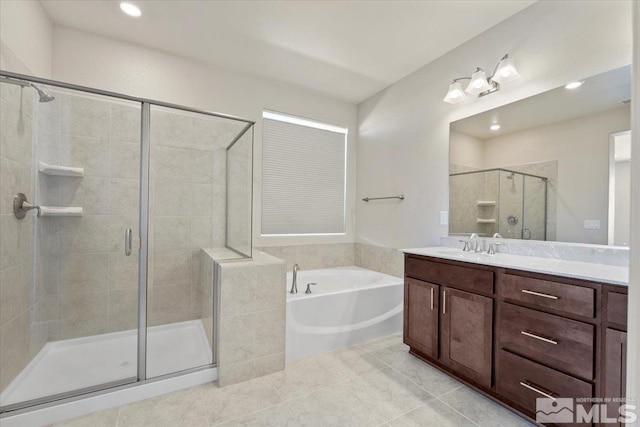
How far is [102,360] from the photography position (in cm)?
197

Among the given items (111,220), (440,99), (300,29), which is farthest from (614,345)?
(111,220)

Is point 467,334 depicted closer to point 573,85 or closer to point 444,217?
point 444,217

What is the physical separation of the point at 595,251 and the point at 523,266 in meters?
0.54

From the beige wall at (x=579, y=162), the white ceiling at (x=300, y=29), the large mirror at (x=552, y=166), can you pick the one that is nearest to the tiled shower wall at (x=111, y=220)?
the white ceiling at (x=300, y=29)

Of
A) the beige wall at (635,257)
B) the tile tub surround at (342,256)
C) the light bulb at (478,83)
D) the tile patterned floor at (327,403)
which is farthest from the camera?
the tile tub surround at (342,256)

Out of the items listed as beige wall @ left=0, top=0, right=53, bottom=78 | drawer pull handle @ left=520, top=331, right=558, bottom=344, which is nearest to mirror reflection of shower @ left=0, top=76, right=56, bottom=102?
beige wall @ left=0, top=0, right=53, bottom=78

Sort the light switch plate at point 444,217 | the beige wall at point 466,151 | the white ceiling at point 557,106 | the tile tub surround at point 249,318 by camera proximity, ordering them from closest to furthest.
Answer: the white ceiling at point 557,106 < the tile tub surround at point 249,318 < the beige wall at point 466,151 < the light switch plate at point 444,217

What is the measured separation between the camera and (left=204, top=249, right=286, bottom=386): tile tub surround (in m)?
1.87

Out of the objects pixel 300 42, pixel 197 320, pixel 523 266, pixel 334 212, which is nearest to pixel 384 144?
pixel 334 212

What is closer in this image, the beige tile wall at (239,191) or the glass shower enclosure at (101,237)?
the glass shower enclosure at (101,237)

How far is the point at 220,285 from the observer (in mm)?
1872

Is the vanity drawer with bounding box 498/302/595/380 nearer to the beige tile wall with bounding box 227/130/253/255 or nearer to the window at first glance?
the beige tile wall with bounding box 227/130/253/255

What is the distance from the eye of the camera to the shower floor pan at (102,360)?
1654mm

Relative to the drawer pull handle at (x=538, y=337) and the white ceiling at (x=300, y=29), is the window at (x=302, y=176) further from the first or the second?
the drawer pull handle at (x=538, y=337)
